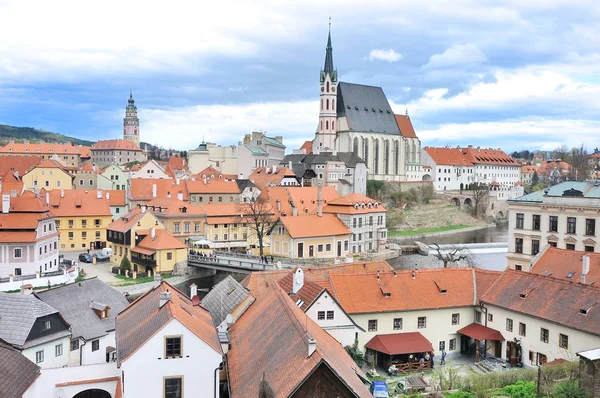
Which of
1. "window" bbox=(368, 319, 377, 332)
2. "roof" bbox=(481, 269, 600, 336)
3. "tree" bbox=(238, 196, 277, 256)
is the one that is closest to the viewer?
"roof" bbox=(481, 269, 600, 336)

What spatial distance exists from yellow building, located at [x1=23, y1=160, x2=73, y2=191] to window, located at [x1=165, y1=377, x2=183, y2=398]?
6901cm

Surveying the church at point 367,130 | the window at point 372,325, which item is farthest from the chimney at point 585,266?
the church at point 367,130

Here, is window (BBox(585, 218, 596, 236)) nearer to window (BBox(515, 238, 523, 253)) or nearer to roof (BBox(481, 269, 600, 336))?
window (BBox(515, 238, 523, 253))

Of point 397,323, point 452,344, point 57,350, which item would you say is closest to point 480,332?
point 452,344

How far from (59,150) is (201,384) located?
120721 millimetres

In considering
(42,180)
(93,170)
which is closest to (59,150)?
(93,170)

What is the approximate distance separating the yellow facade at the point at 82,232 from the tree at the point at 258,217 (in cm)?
1530

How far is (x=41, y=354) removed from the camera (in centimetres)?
2433

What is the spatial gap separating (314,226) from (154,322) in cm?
4044

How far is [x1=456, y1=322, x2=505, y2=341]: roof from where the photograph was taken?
93.8 ft

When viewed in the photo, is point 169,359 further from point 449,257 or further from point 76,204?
point 76,204

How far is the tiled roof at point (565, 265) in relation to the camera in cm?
3034

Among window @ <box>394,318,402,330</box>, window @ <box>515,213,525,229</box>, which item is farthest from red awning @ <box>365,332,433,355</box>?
window @ <box>515,213,525,229</box>

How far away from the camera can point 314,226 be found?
5969 cm
